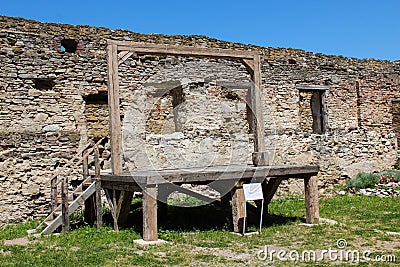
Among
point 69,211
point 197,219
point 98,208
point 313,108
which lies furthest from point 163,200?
point 313,108

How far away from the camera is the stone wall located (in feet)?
31.1

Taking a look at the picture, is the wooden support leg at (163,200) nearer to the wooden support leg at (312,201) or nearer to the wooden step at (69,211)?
the wooden step at (69,211)

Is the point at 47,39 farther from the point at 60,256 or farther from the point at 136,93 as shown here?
the point at 60,256

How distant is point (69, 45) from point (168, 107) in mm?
2619

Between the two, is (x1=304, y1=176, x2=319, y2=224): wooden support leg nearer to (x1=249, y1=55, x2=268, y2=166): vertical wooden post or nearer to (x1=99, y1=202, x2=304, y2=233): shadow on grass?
(x1=99, y1=202, x2=304, y2=233): shadow on grass

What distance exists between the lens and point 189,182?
23.9 ft

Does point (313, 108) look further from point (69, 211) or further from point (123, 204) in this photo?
point (69, 211)

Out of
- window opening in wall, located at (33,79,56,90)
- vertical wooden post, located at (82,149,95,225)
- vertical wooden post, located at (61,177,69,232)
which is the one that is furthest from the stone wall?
vertical wooden post, located at (61,177,69,232)

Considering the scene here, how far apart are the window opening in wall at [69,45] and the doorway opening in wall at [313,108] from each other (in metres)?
A: 5.99

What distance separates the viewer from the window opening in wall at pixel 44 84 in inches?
386

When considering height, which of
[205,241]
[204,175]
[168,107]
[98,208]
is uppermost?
[168,107]

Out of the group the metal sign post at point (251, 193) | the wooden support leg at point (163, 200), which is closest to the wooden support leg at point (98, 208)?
the wooden support leg at point (163, 200)

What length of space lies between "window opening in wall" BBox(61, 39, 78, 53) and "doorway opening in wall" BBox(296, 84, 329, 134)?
5992 mm

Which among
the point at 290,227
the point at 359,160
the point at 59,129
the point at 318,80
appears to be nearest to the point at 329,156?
the point at 359,160
